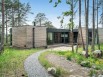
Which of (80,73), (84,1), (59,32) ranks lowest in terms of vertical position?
(80,73)

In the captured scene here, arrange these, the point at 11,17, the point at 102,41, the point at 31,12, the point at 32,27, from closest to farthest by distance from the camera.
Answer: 1. the point at 32,27
2. the point at 102,41
3. the point at 11,17
4. the point at 31,12

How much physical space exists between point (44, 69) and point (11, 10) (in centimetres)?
3464

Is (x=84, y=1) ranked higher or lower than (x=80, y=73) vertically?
higher

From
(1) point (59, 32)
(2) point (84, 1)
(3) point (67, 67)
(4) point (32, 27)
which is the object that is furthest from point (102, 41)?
(3) point (67, 67)

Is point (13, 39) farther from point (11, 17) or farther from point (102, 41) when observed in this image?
point (102, 41)

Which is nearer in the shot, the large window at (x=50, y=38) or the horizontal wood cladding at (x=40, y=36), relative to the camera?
the horizontal wood cladding at (x=40, y=36)

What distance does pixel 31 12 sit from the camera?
51.7 metres

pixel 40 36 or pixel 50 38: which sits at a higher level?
pixel 40 36

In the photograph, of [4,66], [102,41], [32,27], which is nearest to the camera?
[4,66]

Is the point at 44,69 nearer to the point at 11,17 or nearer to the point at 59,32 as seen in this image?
the point at 59,32

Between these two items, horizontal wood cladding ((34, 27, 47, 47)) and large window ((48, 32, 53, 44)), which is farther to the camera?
large window ((48, 32, 53, 44))

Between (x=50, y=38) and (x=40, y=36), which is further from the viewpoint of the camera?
(x=50, y=38)

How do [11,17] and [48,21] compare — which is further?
[48,21]

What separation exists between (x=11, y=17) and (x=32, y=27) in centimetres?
1475
